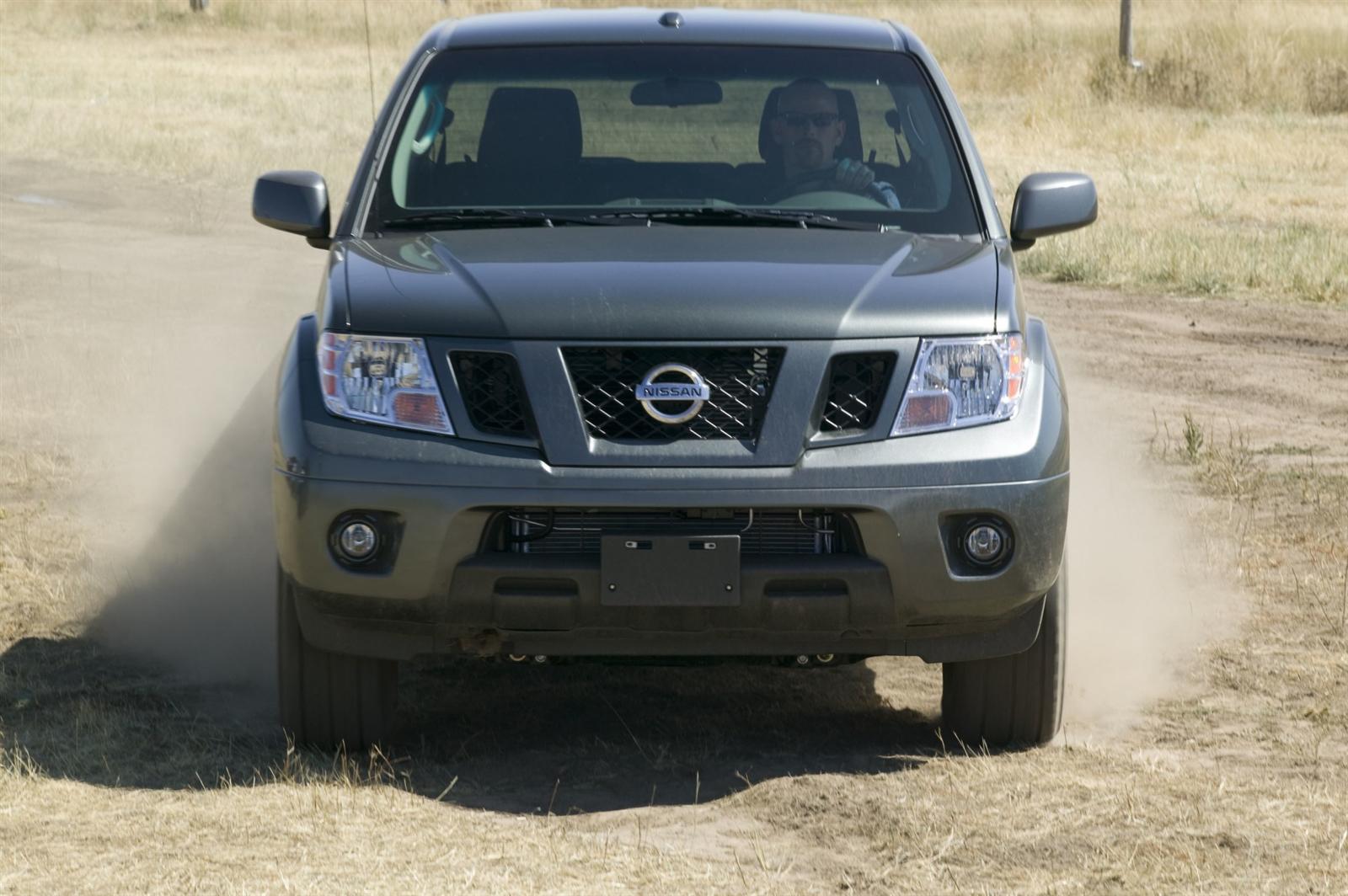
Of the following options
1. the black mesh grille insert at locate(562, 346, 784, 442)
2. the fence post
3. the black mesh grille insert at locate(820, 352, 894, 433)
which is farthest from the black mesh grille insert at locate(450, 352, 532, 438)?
the fence post

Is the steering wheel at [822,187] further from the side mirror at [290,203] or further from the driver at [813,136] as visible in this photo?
the side mirror at [290,203]

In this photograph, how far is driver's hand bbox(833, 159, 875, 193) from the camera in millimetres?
5160

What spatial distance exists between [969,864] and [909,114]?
2286 millimetres

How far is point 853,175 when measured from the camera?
5.20m

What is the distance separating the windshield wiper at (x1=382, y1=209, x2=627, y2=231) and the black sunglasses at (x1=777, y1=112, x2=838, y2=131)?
2.25 ft

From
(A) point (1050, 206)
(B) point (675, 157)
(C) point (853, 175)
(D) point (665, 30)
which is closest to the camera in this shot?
(A) point (1050, 206)

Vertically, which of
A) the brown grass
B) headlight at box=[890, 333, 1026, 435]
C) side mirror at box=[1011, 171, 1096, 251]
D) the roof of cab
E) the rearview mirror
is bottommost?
the brown grass

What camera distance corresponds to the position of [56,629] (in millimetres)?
5742

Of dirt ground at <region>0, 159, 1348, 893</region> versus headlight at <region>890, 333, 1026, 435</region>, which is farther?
headlight at <region>890, 333, 1026, 435</region>

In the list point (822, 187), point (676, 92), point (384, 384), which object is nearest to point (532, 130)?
point (676, 92)

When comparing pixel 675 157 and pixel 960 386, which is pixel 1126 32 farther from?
pixel 960 386

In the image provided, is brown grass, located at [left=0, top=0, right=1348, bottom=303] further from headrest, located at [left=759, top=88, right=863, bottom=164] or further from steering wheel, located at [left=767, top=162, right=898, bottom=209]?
steering wheel, located at [left=767, top=162, right=898, bottom=209]

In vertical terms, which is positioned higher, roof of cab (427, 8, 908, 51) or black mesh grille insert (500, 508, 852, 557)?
roof of cab (427, 8, 908, 51)

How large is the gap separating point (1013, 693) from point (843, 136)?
160 centimetres
